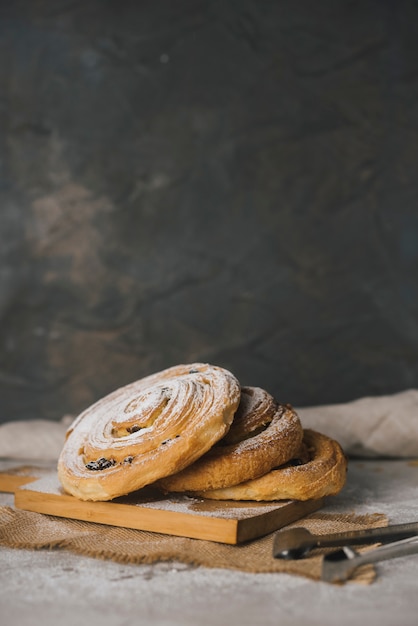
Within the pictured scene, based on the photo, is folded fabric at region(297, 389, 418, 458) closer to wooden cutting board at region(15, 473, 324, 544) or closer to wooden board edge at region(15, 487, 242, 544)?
wooden cutting board at region(15, 473, 324, 544)

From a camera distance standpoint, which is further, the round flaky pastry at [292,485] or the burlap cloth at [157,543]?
the round flaky pastry at [292,485]

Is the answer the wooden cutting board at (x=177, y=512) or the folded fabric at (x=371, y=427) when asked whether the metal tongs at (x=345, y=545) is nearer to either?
the wooden cutting board at (x=177, y=512)

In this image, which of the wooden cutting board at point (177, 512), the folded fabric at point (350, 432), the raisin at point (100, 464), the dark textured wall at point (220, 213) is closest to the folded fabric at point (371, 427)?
the folded fabric at point (350, 432)

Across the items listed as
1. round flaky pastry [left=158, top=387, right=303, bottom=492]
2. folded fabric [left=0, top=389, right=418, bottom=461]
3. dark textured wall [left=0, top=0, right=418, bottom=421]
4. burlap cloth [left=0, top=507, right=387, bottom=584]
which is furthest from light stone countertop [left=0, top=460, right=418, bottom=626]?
dark textured wall [left=0, top=0, right=418, bottom=421]

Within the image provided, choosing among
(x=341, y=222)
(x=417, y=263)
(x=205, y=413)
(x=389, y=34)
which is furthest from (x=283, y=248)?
(x=205, y=413)

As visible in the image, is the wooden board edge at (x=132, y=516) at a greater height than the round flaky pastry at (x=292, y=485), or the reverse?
the round flaky pastry at (x=292, y=485)

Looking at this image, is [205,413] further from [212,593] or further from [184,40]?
[184,40]
